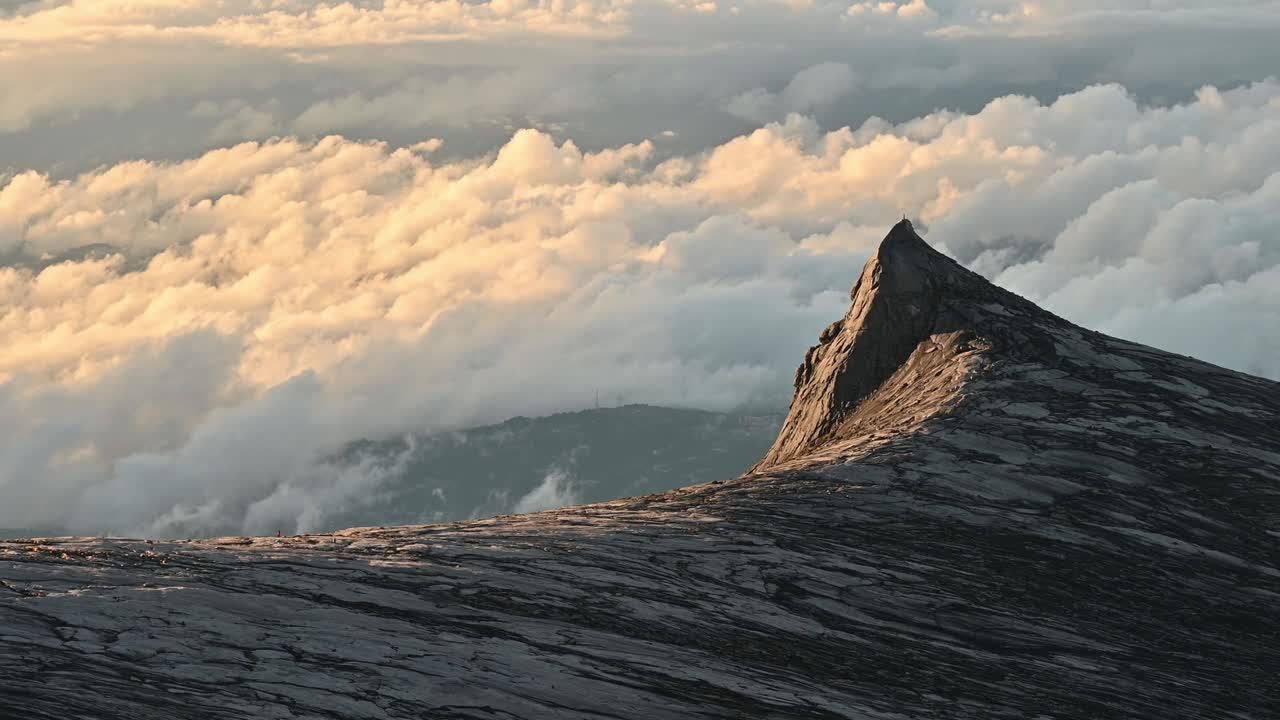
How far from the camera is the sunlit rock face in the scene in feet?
39.5

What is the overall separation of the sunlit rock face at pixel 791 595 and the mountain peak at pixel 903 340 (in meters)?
1.98

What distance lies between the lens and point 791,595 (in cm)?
1698

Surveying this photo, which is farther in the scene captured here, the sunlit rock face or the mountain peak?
the mountain peak

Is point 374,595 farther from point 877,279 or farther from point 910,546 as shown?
point 877,279

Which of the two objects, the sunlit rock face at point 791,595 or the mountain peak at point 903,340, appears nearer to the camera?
the sunlit rock face at point 791,595

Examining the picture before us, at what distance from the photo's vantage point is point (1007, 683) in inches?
589

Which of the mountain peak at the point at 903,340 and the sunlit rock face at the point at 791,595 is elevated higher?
the mountain peak at the point at 903,340

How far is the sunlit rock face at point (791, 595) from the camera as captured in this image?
474 inches

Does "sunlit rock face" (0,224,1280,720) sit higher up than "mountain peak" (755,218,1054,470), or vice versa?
"mountain peak" (755,218,1054,470)

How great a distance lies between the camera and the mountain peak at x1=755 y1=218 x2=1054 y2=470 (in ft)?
100

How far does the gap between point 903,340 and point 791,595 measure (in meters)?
16.7

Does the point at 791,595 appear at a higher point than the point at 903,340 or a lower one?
lower

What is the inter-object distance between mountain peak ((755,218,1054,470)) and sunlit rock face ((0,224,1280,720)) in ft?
6.49

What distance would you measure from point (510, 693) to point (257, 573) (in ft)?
14.2
